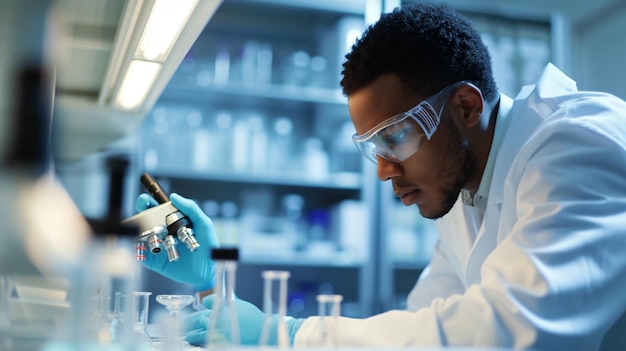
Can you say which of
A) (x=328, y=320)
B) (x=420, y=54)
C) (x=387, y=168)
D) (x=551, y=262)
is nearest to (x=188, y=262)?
(x=387, y=168)

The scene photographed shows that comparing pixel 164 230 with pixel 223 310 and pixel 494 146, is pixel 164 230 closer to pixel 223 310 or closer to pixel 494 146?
pixel 223 310

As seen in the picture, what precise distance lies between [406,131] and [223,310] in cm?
62

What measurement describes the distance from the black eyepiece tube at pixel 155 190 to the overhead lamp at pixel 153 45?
0.84 feet

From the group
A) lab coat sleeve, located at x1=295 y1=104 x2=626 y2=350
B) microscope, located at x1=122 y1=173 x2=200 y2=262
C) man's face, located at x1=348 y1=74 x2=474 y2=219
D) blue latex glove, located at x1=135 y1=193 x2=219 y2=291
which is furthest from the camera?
blue latex glove, located at x1=135 y1=193 x2=219 y2=291

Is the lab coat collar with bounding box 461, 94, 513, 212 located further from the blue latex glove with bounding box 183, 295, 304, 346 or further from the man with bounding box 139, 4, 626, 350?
the blue latex glove with bounding box 183, 295, 304, 346

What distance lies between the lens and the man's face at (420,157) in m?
1.42

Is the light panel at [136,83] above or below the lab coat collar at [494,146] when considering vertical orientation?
above

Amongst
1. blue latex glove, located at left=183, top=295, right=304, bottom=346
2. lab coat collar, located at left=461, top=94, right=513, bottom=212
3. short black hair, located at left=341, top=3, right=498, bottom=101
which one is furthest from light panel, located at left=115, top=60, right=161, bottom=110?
lab coat collar, located at left=461, top=94, right=513, bottom=212

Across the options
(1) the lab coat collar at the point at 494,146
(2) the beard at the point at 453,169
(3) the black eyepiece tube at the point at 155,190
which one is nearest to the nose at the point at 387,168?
(2) the beard at the point at 453,169

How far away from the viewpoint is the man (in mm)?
1035

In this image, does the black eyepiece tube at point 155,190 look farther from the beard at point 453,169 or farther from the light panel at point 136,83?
the beard at point 453,169

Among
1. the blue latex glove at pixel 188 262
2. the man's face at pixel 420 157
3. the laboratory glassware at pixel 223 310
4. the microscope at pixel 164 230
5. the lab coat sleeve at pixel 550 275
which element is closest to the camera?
the laboratory glassware at pixel 223 310

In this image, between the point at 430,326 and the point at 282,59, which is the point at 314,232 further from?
the point at 430,326

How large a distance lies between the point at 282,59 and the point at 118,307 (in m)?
2.40
